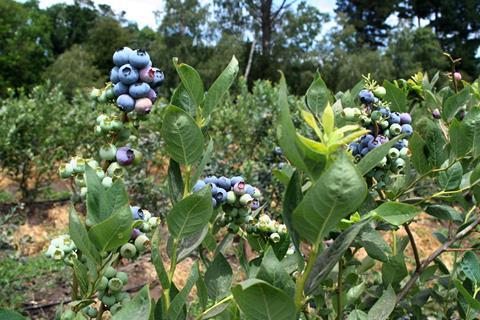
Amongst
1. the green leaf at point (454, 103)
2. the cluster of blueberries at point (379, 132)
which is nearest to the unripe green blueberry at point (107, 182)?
the cluster of blueberries at point (379, 132)

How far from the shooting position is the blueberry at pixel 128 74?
58cm

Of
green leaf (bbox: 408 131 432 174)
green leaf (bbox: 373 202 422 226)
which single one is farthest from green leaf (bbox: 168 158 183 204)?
green leaf (bbox: 408 131 432 174)

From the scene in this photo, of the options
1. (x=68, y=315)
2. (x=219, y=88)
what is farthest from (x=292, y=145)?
(x=68, y=315)

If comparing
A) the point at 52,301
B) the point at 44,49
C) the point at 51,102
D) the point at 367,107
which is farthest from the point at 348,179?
the point at 44,49

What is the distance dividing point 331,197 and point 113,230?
0.20 m

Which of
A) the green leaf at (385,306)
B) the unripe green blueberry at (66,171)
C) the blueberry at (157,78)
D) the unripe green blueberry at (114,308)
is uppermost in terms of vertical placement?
the blueberry at (157,78)

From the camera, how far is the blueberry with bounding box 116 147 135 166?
58cm

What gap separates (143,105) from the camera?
0.58m

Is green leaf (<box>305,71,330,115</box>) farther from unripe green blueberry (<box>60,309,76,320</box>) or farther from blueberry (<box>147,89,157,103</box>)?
unripe green blueberry (<box>60,309,76,320</box>)

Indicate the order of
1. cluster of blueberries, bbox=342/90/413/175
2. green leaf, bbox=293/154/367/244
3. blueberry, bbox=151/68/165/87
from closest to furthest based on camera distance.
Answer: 1. green leaf, bbox=293/154/367/244
2. blueberry, bbox=151/68/165/87
3. cluster of blueberries, bbox=342/90/413/175

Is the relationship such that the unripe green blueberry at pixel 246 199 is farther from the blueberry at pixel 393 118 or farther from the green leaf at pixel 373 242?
the blueberry at pixel 393 118

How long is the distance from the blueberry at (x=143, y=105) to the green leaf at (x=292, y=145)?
0.62 feet

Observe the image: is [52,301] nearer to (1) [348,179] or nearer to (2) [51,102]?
(2) [51,102]

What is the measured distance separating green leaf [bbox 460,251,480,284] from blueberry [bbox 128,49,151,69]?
1.93 feet
